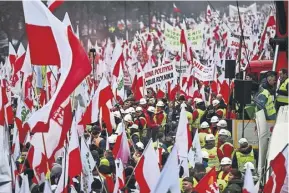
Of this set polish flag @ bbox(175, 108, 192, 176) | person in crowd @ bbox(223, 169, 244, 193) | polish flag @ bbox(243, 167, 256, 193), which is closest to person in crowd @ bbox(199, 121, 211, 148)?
polish flag @ bbox(175, 108, 192, 176)

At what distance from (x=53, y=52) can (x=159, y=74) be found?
8.02 metres

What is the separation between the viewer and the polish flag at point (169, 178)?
8328mm

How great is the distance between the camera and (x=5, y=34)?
41812mm

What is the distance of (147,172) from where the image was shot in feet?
31.6

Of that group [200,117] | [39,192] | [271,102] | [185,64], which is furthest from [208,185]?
[185,64]

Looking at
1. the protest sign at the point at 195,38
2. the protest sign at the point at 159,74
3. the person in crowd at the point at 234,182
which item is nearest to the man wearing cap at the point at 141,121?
the protest sign at the point at 159,74

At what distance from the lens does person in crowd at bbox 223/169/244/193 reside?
1006 cm

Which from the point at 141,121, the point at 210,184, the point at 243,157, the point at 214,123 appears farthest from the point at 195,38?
the point at 210,184

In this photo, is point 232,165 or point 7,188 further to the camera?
point 232,165

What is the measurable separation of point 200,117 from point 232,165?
15.4ft

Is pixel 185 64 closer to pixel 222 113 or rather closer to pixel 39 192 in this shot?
pixel 222 113

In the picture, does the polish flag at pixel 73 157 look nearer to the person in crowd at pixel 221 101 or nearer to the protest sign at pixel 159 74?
the protest sign at pixel 159 74

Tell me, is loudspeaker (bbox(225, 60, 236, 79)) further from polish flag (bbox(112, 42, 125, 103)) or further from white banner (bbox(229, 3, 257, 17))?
white banner (bbox(229, 3, 257, 17))

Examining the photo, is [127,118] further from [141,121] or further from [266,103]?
[266,103]
